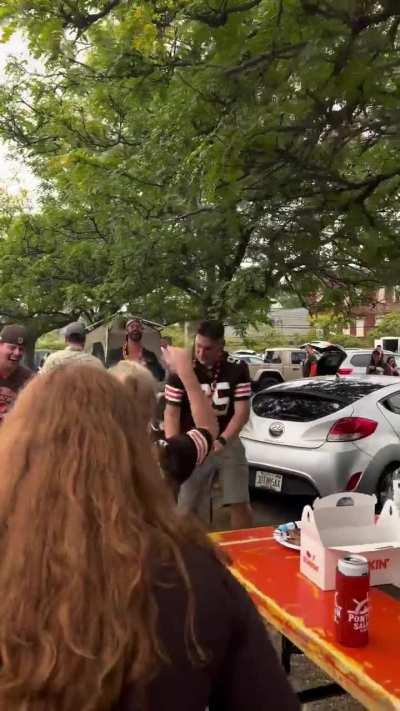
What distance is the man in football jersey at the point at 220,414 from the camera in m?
4.86

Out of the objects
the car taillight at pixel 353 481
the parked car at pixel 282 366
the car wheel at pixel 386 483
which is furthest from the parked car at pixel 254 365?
the car taillight at pixel 353 481

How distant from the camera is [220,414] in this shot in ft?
16.7

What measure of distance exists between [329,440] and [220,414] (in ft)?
4.52

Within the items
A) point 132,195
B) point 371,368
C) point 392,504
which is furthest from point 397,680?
point 371,368

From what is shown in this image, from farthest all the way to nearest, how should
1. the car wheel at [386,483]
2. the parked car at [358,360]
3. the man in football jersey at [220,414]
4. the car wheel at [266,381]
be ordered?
the car wheel at [266,381] → the parked car at [358,360] → the car wheel at [386,483] → the man in football jersey at [220,414]

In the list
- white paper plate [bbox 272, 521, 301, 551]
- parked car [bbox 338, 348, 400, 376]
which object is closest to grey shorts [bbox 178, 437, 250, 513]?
white paper plate [bbox 272, 521, 301, 551]

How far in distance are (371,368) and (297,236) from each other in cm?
1003

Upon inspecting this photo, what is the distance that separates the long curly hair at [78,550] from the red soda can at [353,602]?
83 cm

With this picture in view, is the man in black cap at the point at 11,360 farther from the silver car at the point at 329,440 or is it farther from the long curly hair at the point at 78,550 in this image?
the long curly hair at the point at 78,550

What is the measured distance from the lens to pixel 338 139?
20.4ft

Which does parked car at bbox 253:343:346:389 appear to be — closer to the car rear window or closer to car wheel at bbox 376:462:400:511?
the car rear window

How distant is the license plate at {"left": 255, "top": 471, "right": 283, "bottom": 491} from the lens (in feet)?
20.3

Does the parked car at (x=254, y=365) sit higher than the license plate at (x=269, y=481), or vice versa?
the parked car at (x=254, y=365)

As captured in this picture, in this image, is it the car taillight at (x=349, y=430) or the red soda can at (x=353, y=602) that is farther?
the car taillight at (x=349, y=430)
